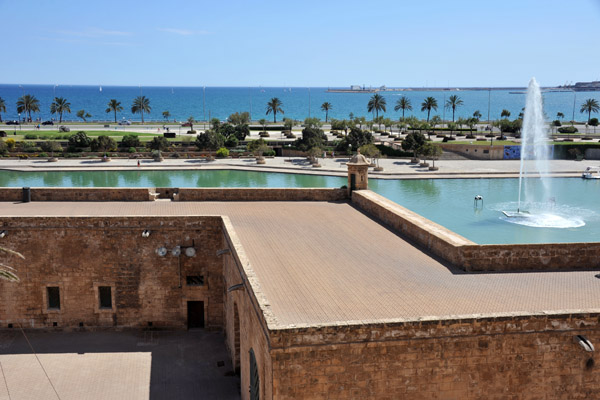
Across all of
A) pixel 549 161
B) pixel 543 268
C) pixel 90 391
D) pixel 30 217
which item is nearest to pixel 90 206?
pixel 30 217

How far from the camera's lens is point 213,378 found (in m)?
16.7

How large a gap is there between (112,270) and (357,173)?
9.89 meters

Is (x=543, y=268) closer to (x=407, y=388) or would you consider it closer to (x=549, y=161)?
(x=407, y=388)

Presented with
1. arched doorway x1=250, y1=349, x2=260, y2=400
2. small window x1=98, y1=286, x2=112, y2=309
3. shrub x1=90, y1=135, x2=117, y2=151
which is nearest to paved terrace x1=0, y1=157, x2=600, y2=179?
shrub x1=90, y1=135, x2=117, y2=151

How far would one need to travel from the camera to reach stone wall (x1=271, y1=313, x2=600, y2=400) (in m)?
10.5

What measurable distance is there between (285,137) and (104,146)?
81.9ft

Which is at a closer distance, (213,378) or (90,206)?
(213,378)

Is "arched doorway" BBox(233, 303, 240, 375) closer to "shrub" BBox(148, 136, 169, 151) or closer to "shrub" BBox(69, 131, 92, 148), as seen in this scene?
"shrub" BBox(148, 136, 169, 151)

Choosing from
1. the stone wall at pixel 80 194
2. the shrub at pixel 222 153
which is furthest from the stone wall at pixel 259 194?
the shrub at pixel 222 153

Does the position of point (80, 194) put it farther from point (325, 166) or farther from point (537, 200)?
point (325, 166)

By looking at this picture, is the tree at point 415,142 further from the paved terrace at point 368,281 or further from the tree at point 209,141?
the paved terrace at point 368,281

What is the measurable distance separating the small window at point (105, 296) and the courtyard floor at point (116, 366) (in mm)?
944

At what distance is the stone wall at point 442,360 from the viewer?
1053cm

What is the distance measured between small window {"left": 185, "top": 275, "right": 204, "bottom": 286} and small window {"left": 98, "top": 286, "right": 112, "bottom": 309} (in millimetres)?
2614
